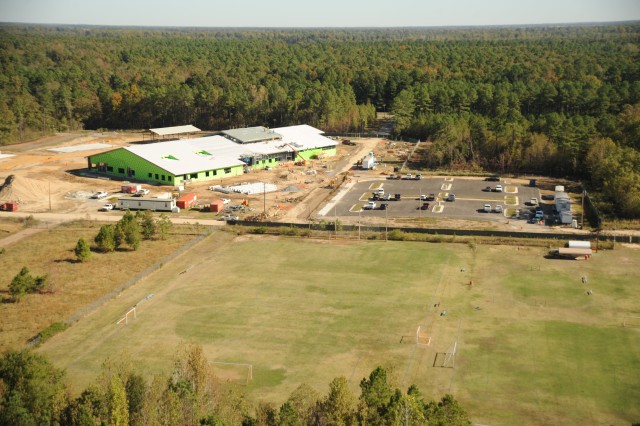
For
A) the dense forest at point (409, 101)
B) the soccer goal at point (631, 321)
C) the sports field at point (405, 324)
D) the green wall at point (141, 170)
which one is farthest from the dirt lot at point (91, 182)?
the soccer goal at point (631, 321)

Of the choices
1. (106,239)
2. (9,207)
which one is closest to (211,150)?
(9,207)

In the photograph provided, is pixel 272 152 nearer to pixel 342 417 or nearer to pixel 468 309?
pixel 468 309

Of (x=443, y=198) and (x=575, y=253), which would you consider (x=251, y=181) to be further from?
(x=575, y=253)

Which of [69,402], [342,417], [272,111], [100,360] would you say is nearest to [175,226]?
[100,360]

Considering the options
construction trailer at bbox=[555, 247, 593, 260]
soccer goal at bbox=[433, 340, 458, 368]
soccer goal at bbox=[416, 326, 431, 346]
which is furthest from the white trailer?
soccer goal at bbox=[433, 340, 458, 368]

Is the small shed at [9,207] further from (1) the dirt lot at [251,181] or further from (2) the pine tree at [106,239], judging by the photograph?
(2) the pine tree at [106,239]

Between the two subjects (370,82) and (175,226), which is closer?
(175,226)
